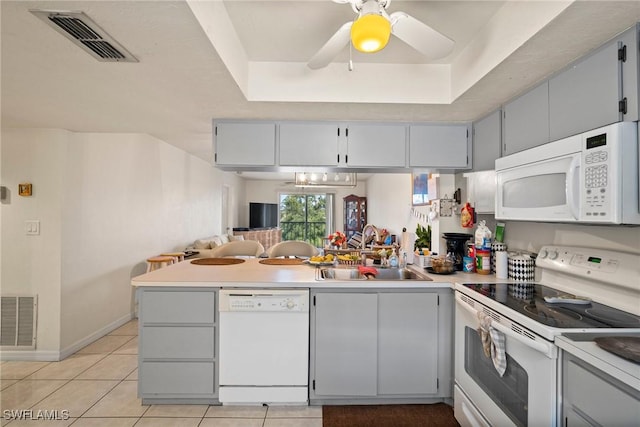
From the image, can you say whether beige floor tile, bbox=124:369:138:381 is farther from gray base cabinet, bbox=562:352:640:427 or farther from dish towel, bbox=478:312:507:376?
gray base cabinet, bbox=562:352:640:427

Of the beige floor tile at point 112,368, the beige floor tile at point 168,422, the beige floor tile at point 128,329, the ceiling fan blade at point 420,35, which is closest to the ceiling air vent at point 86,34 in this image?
the ceiling fan blade at point 420,35

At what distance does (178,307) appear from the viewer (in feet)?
6.88

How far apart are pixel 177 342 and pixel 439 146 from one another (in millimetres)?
2533

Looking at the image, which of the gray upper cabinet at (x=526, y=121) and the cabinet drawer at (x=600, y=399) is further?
the gray upper cabinet at (x=526, y=121)

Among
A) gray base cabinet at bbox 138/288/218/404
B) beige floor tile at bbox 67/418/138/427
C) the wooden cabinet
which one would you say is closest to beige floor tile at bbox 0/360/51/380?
beige floor tile at bbox 67/418/138/427

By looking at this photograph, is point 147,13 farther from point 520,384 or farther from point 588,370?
point 520,384

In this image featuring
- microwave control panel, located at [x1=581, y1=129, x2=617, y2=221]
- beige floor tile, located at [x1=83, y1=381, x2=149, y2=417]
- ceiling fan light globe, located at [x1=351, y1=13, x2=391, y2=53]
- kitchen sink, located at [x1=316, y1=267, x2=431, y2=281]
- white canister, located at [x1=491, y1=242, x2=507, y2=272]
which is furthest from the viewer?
kitchen sink, located at [x1=316, y1=267, x2=431, y2=281]

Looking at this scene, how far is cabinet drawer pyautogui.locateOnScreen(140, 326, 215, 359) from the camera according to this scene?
6.86 ft

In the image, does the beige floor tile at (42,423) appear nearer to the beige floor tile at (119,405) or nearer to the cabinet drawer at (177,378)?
the beige floor tile at (119,405)

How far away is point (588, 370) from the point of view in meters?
1.07

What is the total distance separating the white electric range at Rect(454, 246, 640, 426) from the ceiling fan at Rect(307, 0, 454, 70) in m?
1.31

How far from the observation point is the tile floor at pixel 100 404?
77.6 inches

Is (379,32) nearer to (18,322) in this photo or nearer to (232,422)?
(232,422)

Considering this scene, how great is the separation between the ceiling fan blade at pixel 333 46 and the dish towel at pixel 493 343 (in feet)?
5.13
